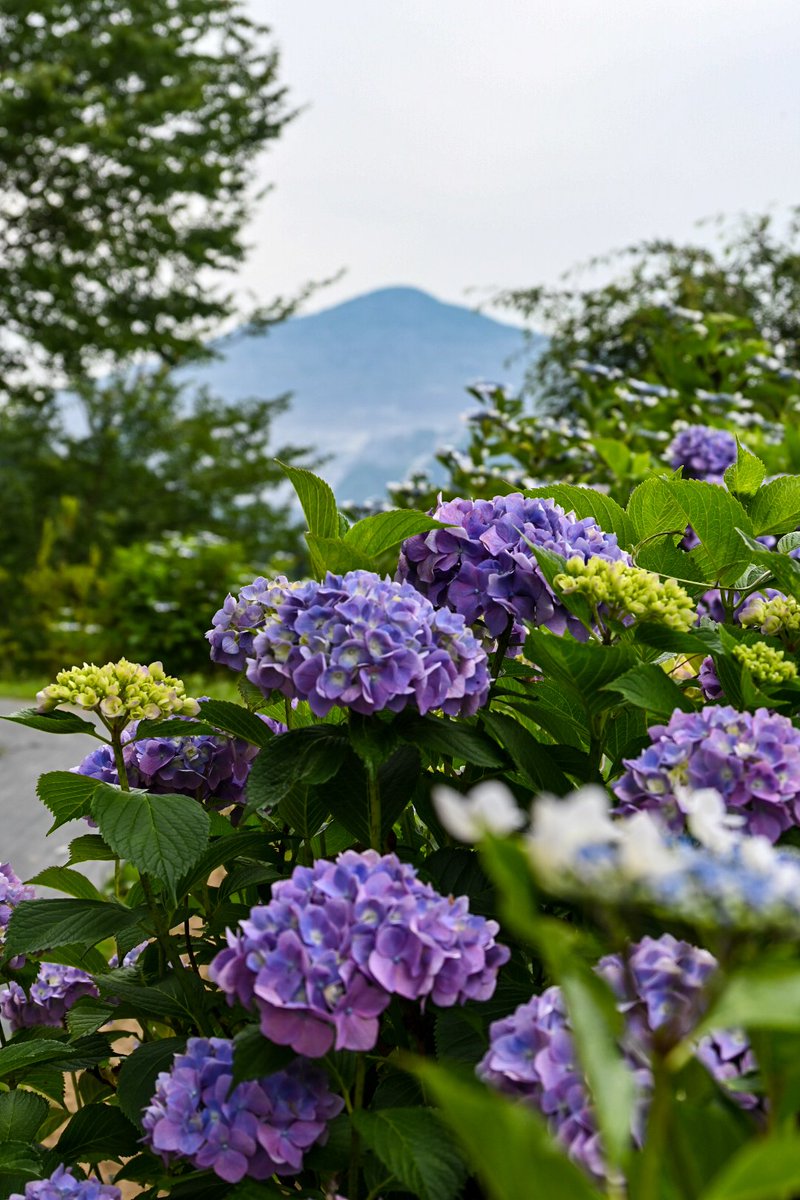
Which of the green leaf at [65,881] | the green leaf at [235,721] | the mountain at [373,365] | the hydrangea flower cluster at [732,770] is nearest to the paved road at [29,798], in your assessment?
the green leaf at [65,881]

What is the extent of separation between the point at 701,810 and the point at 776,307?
9003 millimetres

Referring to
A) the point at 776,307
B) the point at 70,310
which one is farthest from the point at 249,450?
the point at 776,307

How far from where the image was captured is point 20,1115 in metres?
1.12

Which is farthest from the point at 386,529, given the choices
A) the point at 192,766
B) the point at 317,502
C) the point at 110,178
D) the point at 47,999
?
the point at 110,178

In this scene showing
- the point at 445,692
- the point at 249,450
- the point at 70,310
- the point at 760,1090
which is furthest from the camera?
the point at 249,450

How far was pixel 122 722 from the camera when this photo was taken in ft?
3.61

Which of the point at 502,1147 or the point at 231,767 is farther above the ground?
the point at 502,1147

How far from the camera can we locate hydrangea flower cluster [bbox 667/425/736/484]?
3.11 meters

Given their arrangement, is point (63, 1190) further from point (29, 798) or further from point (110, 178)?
point (110, 178)

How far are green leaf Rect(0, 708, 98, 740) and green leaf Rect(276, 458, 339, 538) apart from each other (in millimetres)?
277

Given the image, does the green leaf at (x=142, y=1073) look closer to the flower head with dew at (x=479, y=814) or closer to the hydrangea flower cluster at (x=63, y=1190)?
the hydrangea flower cluster at (x=63, y=1190)

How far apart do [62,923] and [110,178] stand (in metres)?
13.5

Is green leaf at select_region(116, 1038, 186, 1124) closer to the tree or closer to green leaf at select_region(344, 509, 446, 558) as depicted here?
green leaf at select_region(344, 509, 446, 558)

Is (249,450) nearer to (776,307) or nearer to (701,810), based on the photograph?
(776,307)
